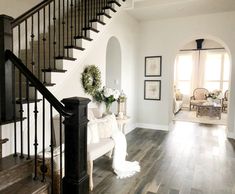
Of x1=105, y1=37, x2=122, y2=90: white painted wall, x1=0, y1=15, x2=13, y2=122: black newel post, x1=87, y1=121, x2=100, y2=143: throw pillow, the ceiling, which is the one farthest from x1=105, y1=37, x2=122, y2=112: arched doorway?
x1=0, y1=15, x2=13, y2=122: black newel post

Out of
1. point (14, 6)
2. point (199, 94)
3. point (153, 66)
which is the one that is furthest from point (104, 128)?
point (199, 94)

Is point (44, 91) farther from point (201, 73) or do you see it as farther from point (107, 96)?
point (201, 73)

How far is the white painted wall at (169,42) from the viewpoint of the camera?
5402 mm

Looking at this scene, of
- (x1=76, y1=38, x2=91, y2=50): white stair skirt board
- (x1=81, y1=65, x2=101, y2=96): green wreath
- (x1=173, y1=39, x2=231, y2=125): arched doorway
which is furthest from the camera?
(x1=173, y1=39, x2=231, y2=125): arched doorway

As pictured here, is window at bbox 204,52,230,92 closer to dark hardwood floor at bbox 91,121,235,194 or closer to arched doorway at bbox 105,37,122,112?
dark hardwood floor at bbox 91,121,235,194

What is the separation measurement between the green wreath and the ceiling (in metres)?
1.73

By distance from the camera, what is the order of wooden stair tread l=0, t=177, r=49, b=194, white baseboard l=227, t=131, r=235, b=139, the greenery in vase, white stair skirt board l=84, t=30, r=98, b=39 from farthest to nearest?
white baseboard l=227, t=131, r=235, b=139
the greenery in vase
white stair skirt board l=84, t=30, r=98, b=39
wooden stair tread l=0, t=177, r=49, b=194

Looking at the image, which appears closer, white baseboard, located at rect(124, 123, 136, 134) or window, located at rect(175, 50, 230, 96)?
white baseboard, located at rect(124, 123, 136, 134)

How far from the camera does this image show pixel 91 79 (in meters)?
4.20

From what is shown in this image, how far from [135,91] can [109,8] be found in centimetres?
309

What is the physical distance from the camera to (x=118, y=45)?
207 inches

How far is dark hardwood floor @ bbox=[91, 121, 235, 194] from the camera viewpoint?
9.52 ft

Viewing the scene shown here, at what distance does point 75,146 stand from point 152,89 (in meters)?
4.71

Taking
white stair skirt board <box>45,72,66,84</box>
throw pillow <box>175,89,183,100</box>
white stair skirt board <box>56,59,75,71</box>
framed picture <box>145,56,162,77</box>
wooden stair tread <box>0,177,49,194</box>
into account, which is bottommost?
wooden stair tread <box>0,177,49,194</box>
